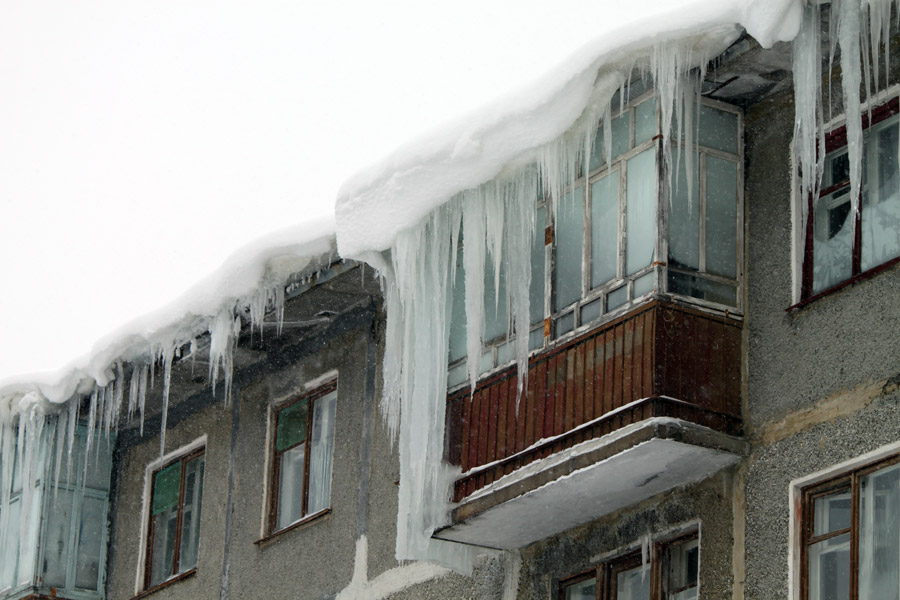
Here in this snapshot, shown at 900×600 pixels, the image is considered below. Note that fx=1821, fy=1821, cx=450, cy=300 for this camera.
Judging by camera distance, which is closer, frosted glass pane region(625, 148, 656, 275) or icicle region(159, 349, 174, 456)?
frosted glass pane region(625, 148, 656, 275)

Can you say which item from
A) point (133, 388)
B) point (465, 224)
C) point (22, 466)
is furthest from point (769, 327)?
point (22, 466)

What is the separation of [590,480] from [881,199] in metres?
2.57

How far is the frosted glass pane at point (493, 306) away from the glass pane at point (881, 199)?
2.92 metres

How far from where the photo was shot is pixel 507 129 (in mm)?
12336

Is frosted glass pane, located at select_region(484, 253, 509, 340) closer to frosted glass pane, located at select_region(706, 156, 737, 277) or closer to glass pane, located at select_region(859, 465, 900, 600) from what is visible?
frosted glass pane, located at select_region(706, 156, 737, 277)

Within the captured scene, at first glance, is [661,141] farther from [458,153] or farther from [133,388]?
[133,388]

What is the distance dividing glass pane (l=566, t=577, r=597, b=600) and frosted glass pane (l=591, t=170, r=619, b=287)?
2.10 meters

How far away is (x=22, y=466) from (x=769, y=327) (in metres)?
9.66

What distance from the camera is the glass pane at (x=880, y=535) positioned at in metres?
10.2

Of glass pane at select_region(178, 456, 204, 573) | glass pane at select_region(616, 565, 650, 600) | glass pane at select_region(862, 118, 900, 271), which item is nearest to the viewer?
glass pane at select_region(862, 118, 900, 271)

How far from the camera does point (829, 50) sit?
37.2 ft

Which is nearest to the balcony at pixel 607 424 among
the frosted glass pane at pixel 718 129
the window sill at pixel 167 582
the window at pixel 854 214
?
the window at pixel 854 214

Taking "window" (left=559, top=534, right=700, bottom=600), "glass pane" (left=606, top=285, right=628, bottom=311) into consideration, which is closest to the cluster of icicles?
"glass pane" (left=606, top=285, right=628, bottom=311)

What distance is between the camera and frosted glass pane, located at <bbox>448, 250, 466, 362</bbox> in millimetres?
13680
